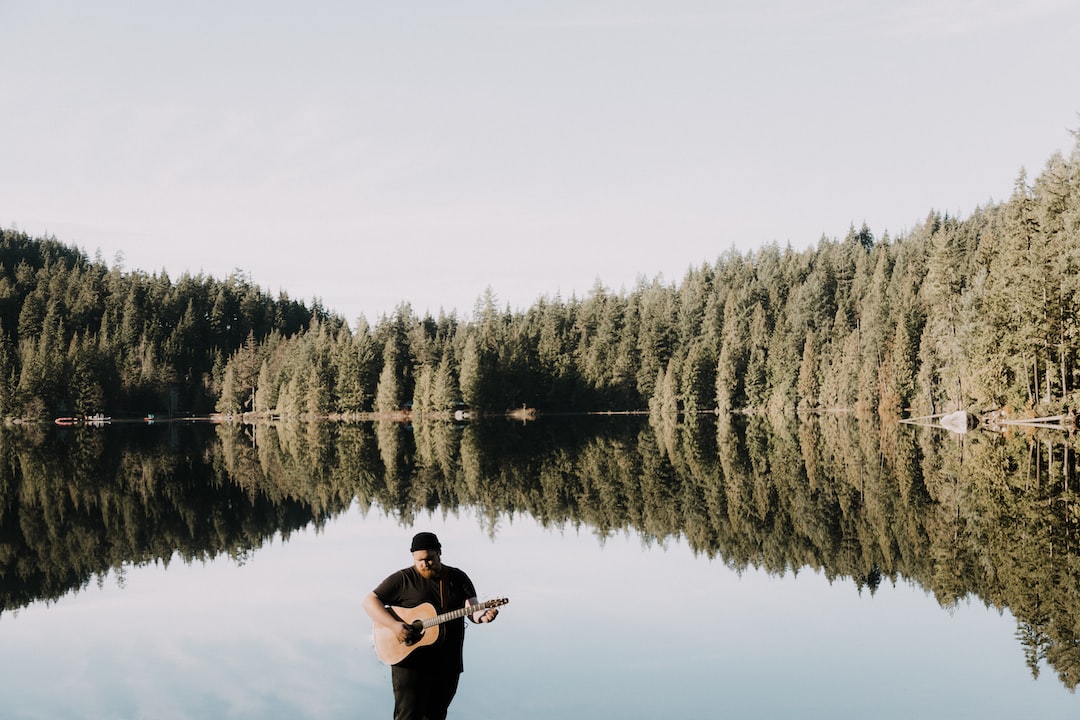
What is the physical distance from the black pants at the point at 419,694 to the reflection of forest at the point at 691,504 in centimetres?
689

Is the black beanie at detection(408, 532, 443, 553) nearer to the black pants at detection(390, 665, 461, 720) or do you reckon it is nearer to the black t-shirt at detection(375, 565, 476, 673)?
the black t-shirt at detection(375, 565, 476, 673)

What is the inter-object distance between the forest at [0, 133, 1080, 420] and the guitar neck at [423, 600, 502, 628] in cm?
5850

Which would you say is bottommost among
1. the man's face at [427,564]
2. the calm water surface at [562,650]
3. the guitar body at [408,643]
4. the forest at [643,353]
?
the calm water surface at [562,650]

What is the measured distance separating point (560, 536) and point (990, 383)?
45080 millimetres

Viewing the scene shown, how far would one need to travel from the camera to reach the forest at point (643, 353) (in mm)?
87938

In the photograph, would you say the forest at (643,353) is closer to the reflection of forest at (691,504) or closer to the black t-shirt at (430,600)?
the reflection of forest at (691,504)

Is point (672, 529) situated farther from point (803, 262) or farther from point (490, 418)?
point (803, 262)

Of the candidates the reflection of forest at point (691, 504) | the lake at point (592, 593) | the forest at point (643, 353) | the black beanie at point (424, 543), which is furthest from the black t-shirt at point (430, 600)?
the forest at point (643, 353)

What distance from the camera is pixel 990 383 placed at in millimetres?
59469

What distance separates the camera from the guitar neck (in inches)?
323

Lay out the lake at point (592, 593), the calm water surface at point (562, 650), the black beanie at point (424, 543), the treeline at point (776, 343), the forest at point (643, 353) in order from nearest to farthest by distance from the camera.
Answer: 1. the black beanie at point (424, 543)
2. the calm water surface at point (562, 650)
3. the lake at point (592, 593)
4. the treeline at point (776, 343)
5. the forest at point (643, 353)

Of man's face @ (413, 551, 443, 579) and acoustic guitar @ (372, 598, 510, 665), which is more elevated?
man's face @ (413, 551, 443, 579)

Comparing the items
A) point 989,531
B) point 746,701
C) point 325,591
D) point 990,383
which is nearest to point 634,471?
point 989,531

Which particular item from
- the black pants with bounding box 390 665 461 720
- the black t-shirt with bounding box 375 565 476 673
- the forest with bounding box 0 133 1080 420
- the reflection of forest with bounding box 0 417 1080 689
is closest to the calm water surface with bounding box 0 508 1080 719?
the reflection of forest with bounding box 0 417 1080 689
